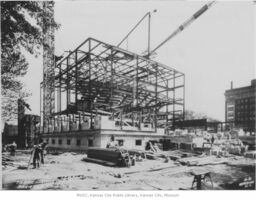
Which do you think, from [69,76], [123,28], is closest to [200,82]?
[123,28]

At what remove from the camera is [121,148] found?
13.2 m

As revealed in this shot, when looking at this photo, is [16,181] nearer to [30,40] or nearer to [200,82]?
[30,40]

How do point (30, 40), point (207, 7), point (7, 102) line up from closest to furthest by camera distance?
point (30, 40), point (207, 7), point (7, 102)

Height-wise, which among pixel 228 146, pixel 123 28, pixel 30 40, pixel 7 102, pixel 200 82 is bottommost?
pixel 228 146

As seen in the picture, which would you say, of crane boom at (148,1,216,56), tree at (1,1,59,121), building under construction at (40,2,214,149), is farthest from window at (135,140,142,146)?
tree at (1,1,59,121)

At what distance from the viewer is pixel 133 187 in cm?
765

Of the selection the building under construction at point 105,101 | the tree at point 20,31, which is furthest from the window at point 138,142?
the tree at point 20,31

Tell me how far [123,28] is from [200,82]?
5.38 m

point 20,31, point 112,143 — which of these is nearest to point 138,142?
point 112,143

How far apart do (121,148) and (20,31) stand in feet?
24.7

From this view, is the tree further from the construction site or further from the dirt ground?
the dirt ground

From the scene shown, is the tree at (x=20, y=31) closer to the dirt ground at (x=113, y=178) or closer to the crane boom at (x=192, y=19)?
the dirt ground at (x=113, y=178)

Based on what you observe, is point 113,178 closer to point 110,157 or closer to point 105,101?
point 110,157

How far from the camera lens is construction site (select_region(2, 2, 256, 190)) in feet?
26.8
